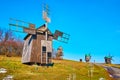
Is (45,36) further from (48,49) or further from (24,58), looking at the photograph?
(24,58)

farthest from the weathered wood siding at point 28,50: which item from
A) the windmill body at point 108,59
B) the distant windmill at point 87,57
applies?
the windmill body at point 108,59

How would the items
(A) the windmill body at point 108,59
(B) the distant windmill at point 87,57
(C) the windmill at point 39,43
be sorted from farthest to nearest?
(A) the windmill body at point 108,59 < (B) the distant windmill at point 87,57 < (C) the windmill at point 39,43

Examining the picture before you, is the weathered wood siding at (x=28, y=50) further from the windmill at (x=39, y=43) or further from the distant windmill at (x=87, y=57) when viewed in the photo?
the distant windmill at (x=87, y=57)

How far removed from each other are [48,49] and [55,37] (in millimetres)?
3877

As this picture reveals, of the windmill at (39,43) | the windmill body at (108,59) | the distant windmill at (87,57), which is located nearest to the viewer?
the windmill at (39,43)

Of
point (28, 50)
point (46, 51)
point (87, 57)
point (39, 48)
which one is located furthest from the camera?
point (87, 57)

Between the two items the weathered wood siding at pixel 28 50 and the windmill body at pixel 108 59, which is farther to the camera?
the windmill body at pixel 108 59

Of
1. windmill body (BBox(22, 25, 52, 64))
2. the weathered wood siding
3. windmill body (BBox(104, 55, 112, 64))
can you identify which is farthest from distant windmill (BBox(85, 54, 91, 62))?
the weathered wood siding

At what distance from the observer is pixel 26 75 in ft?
135

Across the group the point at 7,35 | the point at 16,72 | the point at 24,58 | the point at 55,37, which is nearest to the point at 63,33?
the point at 55,37

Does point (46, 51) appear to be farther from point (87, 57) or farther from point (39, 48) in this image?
point (87, 57)

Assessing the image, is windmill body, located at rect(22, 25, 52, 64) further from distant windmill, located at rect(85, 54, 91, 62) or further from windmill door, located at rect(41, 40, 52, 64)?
distant windmill, located at rect(85, 54, 91, 62)

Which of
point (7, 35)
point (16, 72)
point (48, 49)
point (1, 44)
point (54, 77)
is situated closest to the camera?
point (54, 77)

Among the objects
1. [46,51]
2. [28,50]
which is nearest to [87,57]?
[46,51]
